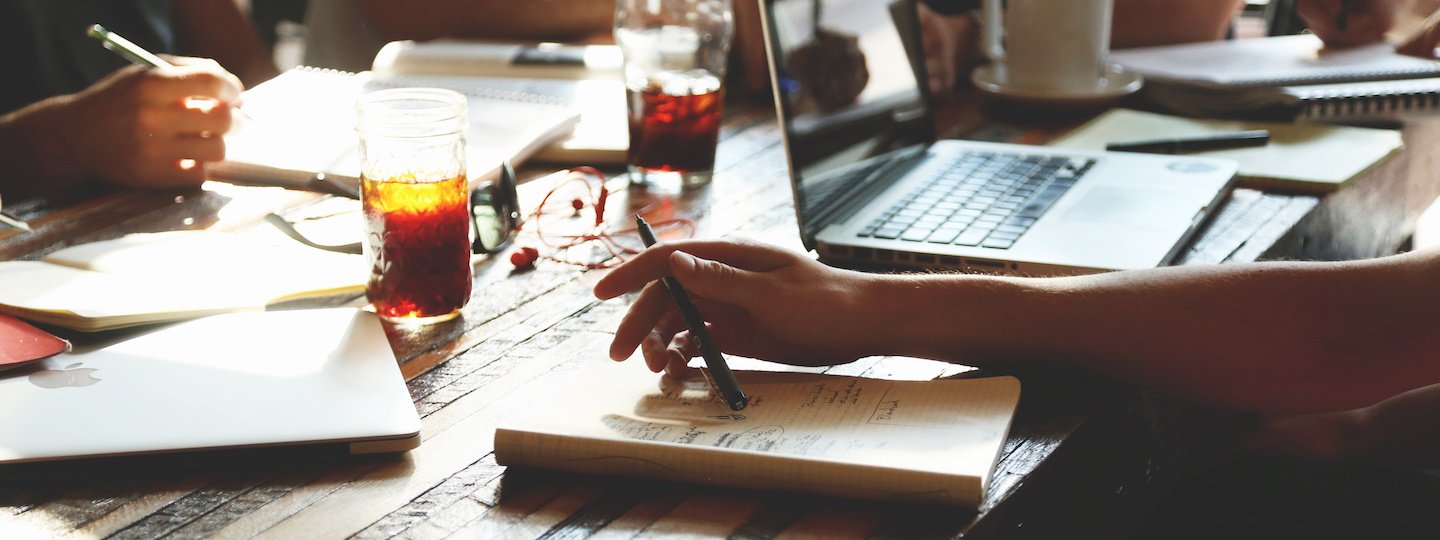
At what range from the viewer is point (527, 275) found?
1.11m

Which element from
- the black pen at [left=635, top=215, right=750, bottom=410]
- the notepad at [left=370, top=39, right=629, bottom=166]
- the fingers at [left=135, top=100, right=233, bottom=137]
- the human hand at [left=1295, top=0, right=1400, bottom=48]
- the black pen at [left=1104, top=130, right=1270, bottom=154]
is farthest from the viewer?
the human hand at [left=1295, top=0, right=1400, bottom=48]

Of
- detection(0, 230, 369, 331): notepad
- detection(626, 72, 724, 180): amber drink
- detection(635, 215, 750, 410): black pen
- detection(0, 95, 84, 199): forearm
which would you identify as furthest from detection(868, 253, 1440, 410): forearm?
detection(0, 95, 84, 199): forearm

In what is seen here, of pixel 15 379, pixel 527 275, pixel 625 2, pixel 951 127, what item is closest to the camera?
pixel 15 379

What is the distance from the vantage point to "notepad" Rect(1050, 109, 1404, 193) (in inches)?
55.2

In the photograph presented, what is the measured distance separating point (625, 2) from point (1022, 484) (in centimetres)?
95

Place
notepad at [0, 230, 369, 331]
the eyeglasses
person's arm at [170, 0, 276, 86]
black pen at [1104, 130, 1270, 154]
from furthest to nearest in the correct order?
person's arm at [170, 0, 276, 86] < black pen at [1104, 130, 1270, 154] < the eyeglasses < notepad at [0, 230, 369, 331]

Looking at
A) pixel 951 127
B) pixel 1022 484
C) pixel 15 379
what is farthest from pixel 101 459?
pixel 951 127

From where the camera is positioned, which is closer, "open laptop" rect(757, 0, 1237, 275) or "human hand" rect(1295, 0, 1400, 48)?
"open laptop" rect(757, 0, 1237, 275)

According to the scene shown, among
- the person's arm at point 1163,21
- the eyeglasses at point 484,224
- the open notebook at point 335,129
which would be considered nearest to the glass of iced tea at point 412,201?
the eyeglasses at point 484,224

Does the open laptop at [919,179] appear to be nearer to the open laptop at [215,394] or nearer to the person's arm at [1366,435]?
the person's arm at [1366,435]

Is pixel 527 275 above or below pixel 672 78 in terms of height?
below

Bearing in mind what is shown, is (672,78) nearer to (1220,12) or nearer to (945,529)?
(945,529)

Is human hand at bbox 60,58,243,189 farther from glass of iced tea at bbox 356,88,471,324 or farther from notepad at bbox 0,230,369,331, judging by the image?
glass of iced tea at bbox 356,88,471,324

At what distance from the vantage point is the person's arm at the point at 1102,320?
0.85 m
